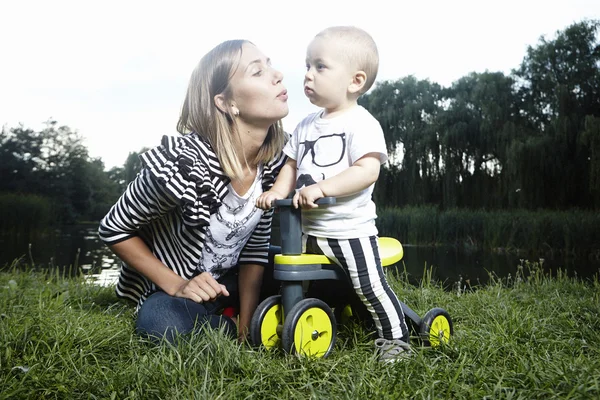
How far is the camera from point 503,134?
11664mm

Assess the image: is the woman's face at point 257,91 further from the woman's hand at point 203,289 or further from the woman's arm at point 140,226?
the woman's hand at point 203,289

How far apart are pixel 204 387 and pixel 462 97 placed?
14.4 m

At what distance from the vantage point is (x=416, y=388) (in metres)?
1.40

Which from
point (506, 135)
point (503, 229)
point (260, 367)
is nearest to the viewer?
point (260, 367)

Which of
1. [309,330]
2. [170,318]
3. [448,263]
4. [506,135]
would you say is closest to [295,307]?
[309,330]

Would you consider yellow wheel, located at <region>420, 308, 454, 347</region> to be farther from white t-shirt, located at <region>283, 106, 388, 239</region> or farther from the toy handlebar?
the toy handlebar

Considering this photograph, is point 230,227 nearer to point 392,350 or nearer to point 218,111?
point 218,111

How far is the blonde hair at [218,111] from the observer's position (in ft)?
6.37

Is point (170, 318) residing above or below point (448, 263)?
above

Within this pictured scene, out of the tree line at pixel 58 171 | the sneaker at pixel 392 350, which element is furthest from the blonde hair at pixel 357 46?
the tree line at pixel 58 171

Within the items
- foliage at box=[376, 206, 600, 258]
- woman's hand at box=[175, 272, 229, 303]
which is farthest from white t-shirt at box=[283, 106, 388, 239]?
foliage at box=[376, 206, 600, 258]

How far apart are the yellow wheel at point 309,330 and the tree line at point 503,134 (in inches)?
359

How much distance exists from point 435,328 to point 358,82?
96cm

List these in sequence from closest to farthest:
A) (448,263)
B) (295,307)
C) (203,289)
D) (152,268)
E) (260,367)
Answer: (260,367), (295,307), (203,289), (152,268), (448,263)
